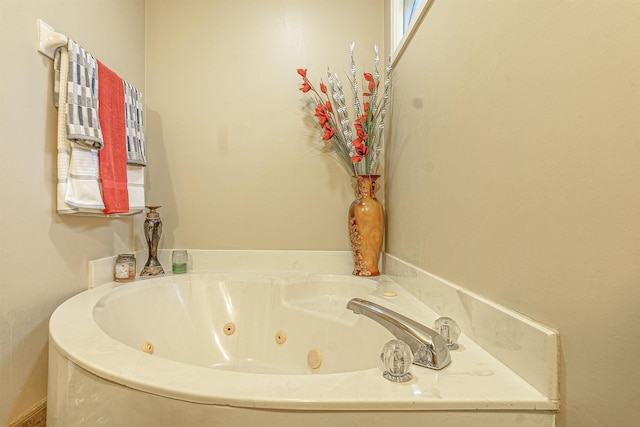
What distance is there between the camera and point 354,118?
6.58 feet

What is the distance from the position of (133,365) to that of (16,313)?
0.76m

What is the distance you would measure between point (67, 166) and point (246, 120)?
93cm

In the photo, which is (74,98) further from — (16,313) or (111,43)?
(16,313)

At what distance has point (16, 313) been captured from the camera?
1168 millimetres

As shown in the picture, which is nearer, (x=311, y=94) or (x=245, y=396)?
(x=245, y=396)

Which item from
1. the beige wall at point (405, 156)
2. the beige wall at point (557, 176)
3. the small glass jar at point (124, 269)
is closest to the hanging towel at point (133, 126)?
the beige wall at point (405, 156)

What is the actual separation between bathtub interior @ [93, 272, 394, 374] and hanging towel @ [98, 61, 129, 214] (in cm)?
38

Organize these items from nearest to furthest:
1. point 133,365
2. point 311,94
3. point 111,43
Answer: point 133,365 < point 111,43 < point 311,94

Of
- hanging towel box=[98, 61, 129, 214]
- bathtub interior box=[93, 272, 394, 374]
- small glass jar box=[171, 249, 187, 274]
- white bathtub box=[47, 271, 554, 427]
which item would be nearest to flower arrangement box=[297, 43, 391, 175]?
bathtub interior box=[93, 272, 394, 374]

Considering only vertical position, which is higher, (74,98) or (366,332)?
(74,98)

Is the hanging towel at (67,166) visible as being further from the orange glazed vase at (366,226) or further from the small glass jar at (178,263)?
the orange glazed vase at (366,226)

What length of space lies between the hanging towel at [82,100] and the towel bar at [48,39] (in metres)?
0.03

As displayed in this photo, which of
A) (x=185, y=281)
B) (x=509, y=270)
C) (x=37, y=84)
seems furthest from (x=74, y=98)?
(x=509, y=270)

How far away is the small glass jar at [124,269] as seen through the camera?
→ 1650 mm
